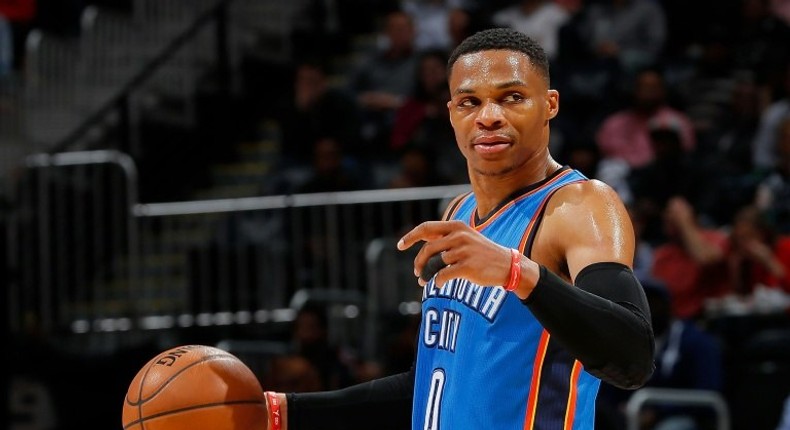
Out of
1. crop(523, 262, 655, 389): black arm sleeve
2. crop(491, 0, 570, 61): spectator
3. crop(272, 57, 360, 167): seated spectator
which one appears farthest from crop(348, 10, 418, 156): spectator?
crop(523, 262, 655, 389): black arm sleeve

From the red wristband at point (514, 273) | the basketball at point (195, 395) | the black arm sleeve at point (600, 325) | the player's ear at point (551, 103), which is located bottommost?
the basketball at point (195, 395)

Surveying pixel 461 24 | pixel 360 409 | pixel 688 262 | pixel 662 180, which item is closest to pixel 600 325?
pixel 360 409

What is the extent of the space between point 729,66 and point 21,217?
271 inches

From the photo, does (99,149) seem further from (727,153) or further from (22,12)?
(727,153)

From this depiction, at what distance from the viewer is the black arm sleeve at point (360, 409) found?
14.6ft

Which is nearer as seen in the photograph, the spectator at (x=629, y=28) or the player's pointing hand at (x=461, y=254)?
the player's pointing hand at (x=461, y=254)

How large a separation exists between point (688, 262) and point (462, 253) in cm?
737

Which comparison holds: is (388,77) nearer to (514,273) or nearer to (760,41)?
(760,41)

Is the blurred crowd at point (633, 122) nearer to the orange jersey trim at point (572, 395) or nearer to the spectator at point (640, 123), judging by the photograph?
the spectator at point (640, 123)

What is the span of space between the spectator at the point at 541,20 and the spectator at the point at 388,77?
3.07 feet

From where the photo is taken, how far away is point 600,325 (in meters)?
3.34

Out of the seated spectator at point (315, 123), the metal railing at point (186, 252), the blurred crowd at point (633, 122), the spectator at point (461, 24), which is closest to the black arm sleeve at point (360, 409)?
the blurred crowd at point (633, 122)

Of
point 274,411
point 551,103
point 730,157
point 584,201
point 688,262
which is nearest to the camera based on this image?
point 584,201

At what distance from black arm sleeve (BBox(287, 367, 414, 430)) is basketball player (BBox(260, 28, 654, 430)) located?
0.48ft
